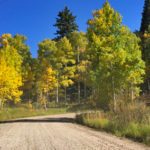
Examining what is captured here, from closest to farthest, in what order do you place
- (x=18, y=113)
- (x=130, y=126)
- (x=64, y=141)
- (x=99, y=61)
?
(x=64, y=141) → (x=130, y=126) → (x=99, y=61) → (x=18, y=113)

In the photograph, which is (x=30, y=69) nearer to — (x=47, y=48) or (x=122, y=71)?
(x=47, y=48)

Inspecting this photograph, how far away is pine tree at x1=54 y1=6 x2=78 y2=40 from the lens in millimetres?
39438

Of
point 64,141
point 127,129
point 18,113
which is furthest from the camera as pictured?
point 18,113

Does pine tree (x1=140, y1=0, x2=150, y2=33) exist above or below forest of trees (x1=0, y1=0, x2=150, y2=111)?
above

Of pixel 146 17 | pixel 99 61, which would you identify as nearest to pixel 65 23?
pixel 146 17

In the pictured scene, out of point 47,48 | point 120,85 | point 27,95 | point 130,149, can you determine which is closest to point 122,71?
point 120,85

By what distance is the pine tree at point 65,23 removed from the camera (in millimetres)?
39438

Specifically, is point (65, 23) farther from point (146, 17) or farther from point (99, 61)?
point (99, 61)

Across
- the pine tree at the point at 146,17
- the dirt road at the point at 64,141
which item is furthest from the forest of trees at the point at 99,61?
the dirt road at the point at 64,141

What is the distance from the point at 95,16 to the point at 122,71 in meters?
4.69

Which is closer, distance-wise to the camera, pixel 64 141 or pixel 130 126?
pixel 64 141

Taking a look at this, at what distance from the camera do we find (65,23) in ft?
129

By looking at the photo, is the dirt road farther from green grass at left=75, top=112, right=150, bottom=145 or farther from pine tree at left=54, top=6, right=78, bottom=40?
pine tree at left=54, top=6, right=78, bottom=40

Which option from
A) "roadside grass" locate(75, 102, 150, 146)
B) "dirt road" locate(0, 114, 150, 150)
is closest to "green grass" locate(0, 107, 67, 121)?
"dirt road" locate(0, 114, 150, 150)
